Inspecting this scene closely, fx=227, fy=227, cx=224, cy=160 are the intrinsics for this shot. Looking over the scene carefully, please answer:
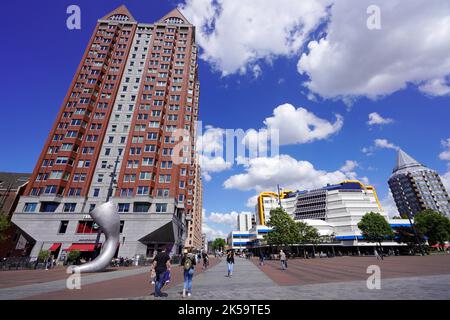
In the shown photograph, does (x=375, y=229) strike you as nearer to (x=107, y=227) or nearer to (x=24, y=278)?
(x=107, y=227)

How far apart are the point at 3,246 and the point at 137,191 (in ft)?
89.0

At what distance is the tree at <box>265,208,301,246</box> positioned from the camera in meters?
45.4

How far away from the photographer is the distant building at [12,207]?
133 ft

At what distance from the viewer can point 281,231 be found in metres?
45.9

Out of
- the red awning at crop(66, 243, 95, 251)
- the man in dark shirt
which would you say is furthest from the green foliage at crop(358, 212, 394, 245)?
the man in dark shirt

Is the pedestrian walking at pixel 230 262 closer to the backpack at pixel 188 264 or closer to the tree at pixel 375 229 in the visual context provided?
the backpack at pixel 188 264

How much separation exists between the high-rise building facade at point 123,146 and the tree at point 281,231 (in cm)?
1859

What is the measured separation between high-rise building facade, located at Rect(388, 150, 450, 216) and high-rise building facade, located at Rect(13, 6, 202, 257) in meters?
120

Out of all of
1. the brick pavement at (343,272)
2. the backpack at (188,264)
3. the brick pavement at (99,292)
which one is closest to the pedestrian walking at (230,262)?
the brick pavement at (343,272)

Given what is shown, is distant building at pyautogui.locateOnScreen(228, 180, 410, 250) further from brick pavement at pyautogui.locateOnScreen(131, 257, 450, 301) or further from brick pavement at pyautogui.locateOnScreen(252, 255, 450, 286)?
brick pavement at pyautogui.locateOnScreen(131, 257, 450, 301)

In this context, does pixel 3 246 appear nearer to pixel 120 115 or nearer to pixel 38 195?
pixel 38 195

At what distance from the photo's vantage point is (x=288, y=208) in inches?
4203

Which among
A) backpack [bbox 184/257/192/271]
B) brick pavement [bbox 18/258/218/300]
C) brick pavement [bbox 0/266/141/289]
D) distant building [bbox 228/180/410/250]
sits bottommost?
brick pavement [bbox 18/258/218/300]
